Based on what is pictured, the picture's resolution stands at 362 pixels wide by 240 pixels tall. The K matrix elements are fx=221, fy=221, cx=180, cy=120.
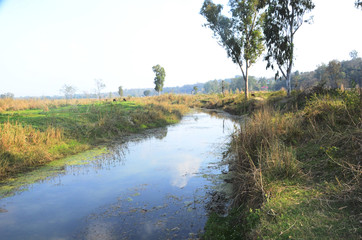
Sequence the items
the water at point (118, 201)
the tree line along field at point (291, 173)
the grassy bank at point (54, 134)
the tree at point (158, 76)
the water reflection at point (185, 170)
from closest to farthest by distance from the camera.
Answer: the tree line along field at point (291, 173) < the water at point (118, 201) < the water reflection at point (185, 170) < the grassy bank at point (54, 134) < the tree at point (158, 76)

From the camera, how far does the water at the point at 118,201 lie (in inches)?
153

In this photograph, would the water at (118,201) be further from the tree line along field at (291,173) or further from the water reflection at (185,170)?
the tree line along field at (291,173)

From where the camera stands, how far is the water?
12.8 feet

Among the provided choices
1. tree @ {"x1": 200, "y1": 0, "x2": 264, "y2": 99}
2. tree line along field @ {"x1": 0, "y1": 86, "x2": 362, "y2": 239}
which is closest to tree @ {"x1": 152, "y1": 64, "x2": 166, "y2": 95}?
tree @ {"x1": 200, "y1": 0, "x2": 264, "y2": 99}

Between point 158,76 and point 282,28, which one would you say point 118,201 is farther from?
point 158,76

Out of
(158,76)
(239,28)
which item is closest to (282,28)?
(239,28)

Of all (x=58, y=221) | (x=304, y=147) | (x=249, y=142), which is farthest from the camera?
(x=249, y=142)

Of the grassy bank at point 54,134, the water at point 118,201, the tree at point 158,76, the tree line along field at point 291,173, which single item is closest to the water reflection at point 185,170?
the water at point 118,201

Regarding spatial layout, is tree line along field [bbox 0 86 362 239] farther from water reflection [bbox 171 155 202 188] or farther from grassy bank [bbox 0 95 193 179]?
water reflection [bbox 171 155 202 188]

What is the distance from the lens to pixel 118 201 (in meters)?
4.97

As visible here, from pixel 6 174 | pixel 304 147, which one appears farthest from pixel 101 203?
pixel 304 147

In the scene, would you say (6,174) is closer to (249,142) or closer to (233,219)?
(233,219)

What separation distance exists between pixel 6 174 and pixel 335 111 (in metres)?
9.56

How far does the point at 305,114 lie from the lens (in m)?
7.39
